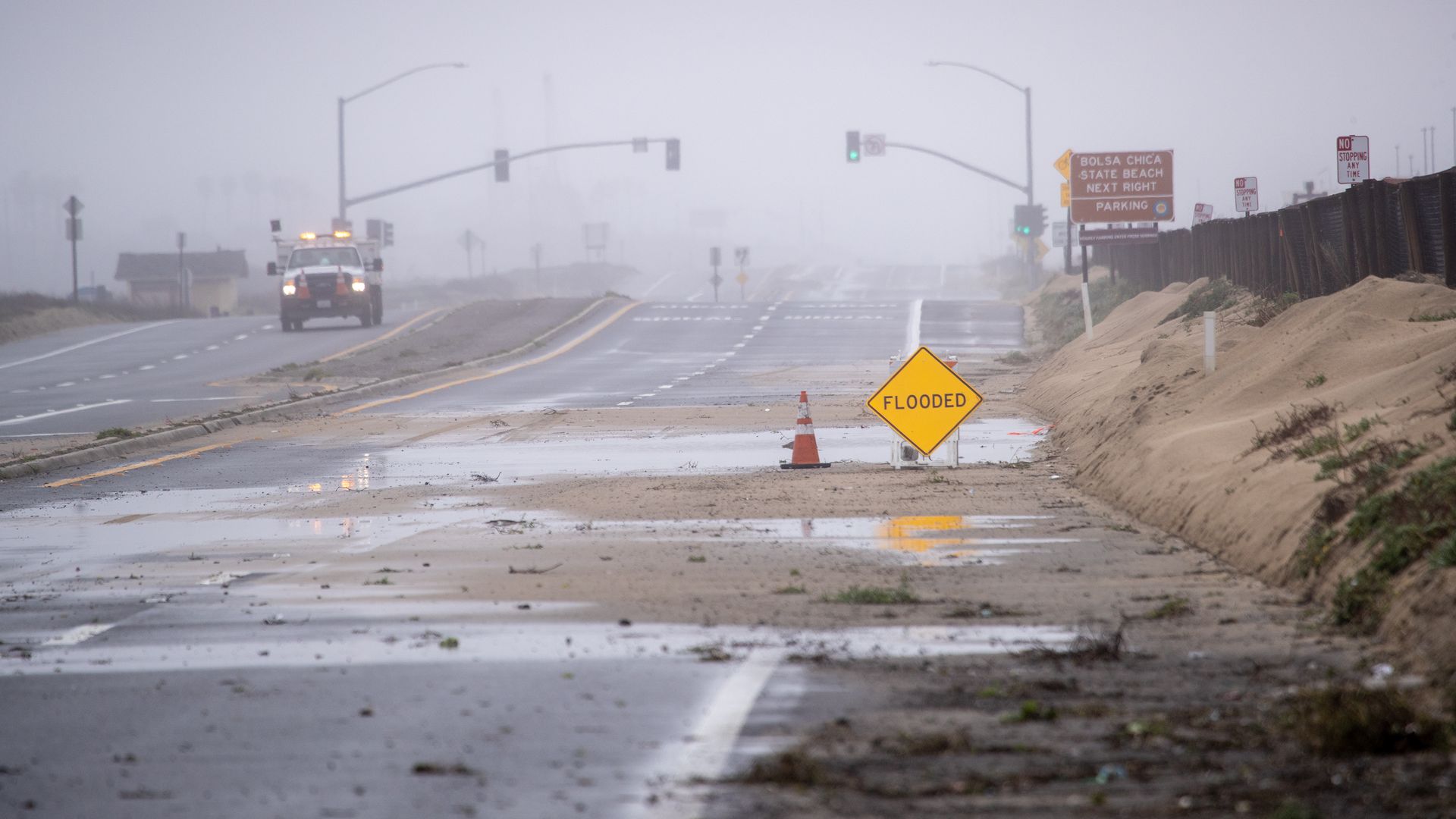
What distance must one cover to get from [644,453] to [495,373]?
17853 mm

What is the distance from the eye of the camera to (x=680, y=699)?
646cm

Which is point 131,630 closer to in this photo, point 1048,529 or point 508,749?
point 508,749

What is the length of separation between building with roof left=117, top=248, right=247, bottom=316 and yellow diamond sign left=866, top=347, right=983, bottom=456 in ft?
339

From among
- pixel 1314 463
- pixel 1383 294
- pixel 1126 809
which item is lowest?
pixel 1126 809

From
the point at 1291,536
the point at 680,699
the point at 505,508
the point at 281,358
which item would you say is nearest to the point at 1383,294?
the point at 1291,536

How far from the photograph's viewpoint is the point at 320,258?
49.9 m

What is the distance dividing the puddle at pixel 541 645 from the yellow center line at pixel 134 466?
358 inches

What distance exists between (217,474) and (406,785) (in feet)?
40.0

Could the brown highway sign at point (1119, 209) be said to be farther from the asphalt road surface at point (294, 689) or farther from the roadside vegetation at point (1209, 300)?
the asphalt road surface at point (294, 689)

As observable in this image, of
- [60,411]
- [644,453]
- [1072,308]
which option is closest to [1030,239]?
[1072,308]

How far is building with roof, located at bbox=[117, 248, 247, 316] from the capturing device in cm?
11531

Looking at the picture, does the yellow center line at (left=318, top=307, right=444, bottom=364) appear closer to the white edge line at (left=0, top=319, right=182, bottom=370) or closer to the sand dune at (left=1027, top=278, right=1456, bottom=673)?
the white edge line at (left=0, top=319, right=182, bottom=370)

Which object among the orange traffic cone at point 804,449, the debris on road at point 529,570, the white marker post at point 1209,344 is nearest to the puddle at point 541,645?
the debris on road at point 529,570

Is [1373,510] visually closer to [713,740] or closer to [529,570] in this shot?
[713,740]
